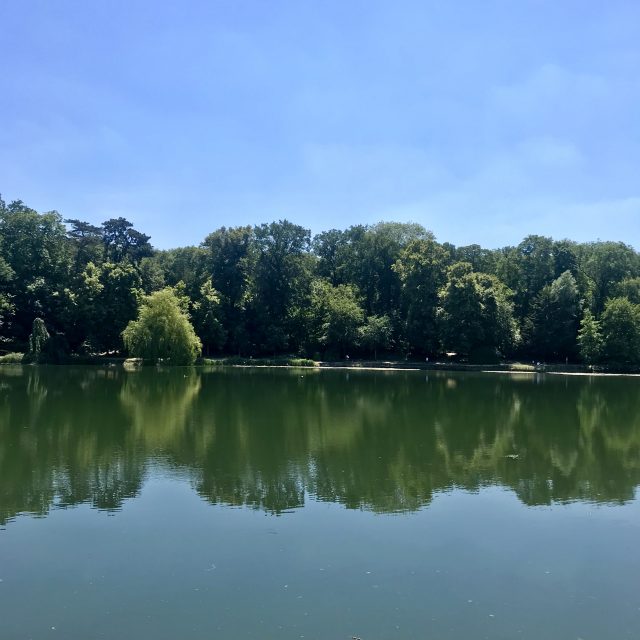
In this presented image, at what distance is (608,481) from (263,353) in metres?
54.4

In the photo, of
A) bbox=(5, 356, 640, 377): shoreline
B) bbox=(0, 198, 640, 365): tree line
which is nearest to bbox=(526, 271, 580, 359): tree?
bbox=(0, 198, 640, 365): tree line

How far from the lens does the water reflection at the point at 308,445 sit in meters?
12.5

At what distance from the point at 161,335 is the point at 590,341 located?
39302mm

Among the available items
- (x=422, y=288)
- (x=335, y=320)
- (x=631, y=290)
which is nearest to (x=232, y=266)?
(x=335, y=320)

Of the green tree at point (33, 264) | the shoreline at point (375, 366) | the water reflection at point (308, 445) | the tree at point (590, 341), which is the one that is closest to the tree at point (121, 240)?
the green tree at point (33, 264)

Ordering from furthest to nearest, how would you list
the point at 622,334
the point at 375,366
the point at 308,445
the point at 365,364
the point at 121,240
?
the point at 121,240, the point at 365,364, the point at 375,366, the point at 622,334, the point at 308,445

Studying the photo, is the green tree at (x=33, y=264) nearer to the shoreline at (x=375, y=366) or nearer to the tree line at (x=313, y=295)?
the tree line at (x=313, y=295)

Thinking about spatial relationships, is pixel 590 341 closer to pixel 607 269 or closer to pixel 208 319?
pixel 607 269

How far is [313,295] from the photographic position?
69.3 meters

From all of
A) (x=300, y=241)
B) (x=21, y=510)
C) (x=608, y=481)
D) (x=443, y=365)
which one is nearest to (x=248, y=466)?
(x=21, y=510)

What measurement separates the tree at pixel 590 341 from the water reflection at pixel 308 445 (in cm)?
2514

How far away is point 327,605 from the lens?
714cm

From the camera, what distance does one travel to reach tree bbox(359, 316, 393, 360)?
208 feet

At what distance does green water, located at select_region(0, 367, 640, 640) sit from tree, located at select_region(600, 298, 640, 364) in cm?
3717
